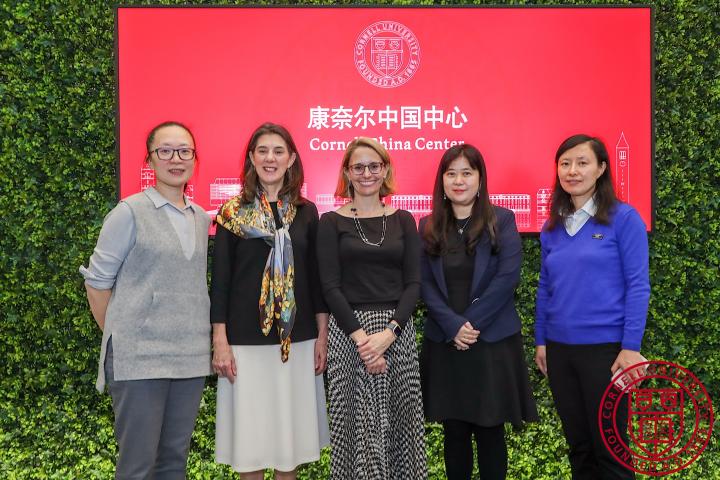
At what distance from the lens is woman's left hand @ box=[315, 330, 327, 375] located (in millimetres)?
2174

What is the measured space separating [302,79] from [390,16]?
1.94ft

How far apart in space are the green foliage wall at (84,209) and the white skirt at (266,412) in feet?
3.92

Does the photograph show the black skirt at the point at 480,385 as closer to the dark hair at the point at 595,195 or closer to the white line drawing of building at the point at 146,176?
the dark hair at the point at 595,195

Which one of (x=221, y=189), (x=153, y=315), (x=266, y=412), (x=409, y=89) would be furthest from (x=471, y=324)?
(x=221, y=189)

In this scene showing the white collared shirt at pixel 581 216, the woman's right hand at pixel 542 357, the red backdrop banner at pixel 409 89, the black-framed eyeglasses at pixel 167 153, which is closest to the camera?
the black-framed eyeglasses at pixel 167 153

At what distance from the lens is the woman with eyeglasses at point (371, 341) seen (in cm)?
205

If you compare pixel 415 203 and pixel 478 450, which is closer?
pixel 478 450

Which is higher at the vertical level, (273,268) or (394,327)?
(273,268)

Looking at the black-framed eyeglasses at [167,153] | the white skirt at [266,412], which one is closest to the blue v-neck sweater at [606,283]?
the white skirt at [266,412]

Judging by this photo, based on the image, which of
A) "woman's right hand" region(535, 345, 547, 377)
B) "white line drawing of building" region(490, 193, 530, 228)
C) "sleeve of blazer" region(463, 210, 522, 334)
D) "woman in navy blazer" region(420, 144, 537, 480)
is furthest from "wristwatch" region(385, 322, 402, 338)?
"white line drawing of building" region(490, 193, 530, 228)

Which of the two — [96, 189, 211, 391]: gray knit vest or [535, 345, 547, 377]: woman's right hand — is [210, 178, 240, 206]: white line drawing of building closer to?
[96, 189, 211, 391]: gray knit vest

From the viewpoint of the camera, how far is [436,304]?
6.86 ft

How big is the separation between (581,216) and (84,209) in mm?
2642

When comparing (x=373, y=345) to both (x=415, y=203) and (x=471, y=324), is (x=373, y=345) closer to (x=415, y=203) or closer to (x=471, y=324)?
(x=471, y=324)
